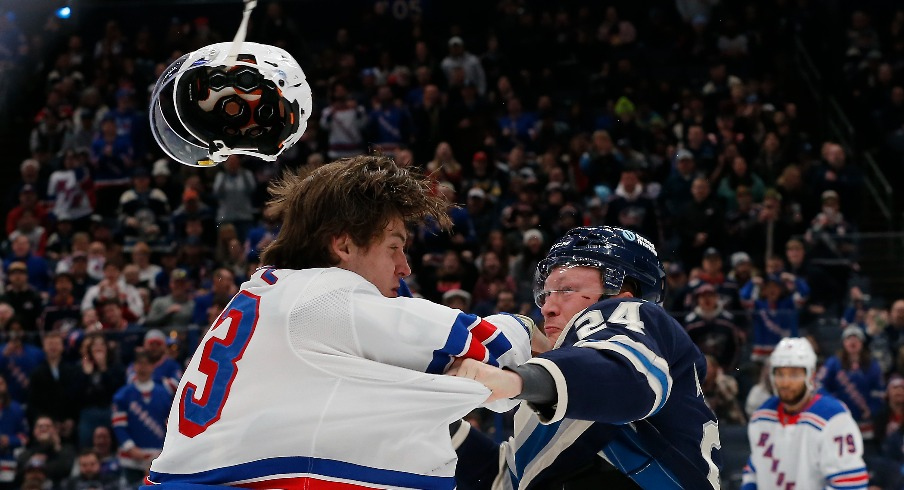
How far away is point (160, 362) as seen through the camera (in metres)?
10.5

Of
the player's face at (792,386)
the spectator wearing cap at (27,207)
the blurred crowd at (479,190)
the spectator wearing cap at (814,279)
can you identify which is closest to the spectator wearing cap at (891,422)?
the blurred crowd at (479,190)

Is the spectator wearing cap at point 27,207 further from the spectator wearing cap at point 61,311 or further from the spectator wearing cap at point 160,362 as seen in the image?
the spectator wearing cap at point 160,362

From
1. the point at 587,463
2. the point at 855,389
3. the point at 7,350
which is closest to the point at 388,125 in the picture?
the point at 7,350

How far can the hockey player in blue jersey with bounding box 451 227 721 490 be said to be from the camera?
294 centimetres

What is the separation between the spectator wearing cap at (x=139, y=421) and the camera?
10117 mm

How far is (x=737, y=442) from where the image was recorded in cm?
954

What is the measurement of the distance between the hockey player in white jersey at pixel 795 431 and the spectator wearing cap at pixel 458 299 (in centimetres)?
300

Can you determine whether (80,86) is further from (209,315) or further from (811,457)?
(811,457)

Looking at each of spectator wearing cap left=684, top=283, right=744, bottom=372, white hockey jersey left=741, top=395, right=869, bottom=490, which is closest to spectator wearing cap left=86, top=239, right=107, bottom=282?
spectator wearing cap left=684, top=283, right=744, bottom=372

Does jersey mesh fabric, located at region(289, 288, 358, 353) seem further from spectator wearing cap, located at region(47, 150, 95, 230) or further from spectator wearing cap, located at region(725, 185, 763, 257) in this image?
spectator wearing cap, located at region(47, 150, 95, 230)

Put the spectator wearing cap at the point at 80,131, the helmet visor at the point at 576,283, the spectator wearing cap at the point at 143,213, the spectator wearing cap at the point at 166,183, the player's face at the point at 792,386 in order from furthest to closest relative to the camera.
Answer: the spectator wearing cap at the point at 80,131, the spectator wearing cap at the point at 166,183, the spectator wearing cap at the point at 143,213, the player's face at the point at 792,386, the helmet visor at the point at 576,283

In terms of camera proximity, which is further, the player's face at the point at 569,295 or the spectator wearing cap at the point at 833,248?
the spectator wearing cap at the point at 833,248

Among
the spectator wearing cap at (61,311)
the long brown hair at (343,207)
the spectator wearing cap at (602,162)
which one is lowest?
the spectator wearing cap at (61,311)

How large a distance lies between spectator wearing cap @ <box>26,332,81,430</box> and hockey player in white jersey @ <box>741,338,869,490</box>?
515 cm
